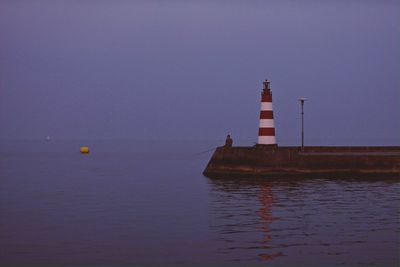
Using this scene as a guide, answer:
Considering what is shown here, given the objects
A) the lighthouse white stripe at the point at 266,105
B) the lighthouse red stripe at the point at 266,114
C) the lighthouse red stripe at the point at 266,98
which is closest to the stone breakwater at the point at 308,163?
the lighthouse red stripe at the point at 266,114

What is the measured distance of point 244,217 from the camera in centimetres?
2195

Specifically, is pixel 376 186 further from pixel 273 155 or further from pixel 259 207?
pixel 259 207

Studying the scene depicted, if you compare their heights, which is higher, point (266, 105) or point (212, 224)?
point (266, 105)

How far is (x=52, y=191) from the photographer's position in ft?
112

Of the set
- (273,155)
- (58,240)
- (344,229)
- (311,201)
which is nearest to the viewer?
(58,240)

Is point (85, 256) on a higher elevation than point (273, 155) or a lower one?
lower

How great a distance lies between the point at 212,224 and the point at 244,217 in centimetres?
186

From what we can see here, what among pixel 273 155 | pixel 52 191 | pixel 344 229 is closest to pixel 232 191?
pixel 273 155

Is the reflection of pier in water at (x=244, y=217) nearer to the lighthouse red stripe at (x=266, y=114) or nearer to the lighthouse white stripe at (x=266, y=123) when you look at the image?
the lighthouse white stripe at (x=266, y=123)

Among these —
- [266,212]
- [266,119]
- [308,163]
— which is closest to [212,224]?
[266,212]

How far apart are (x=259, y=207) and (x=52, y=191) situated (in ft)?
43.1

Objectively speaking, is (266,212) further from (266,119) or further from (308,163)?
(308,163)

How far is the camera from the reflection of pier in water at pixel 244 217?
16.0 m


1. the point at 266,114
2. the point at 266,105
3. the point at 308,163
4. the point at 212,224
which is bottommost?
the point at 212,224
